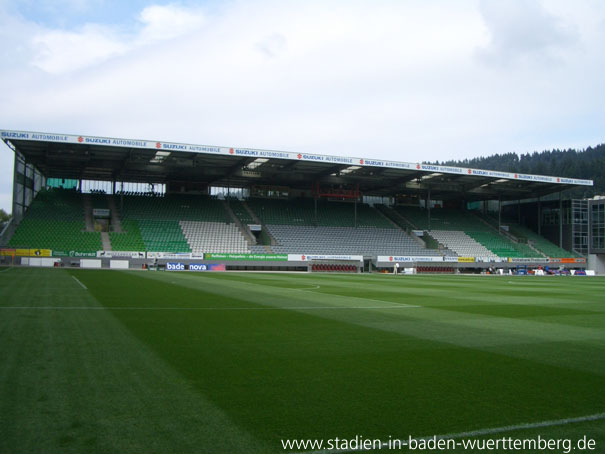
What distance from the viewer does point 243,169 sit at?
54781 millimetres

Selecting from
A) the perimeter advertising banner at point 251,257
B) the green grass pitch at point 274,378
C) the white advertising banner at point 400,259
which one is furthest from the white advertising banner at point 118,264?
the green grass pitch at point 274,378

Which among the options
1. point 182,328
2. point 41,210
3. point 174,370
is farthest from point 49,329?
point 41,210

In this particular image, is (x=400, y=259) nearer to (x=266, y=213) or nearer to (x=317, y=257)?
(x=317, y=257)

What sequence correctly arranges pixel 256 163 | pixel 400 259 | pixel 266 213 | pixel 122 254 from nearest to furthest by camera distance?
pixel 122 254 < pixel 256 163 < pixel 400 259 < pixel 266 213

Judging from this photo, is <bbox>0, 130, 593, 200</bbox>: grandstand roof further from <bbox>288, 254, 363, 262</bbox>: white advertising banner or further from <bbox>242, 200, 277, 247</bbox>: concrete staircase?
<bbox>288, 254, 363, 262</bbox>: white advertising banner

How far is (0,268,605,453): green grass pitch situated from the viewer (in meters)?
4.36

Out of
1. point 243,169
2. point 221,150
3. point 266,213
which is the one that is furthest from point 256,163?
point 266,213

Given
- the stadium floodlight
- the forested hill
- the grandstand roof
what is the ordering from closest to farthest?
the grandstand roof → the stadium floodlight → the forested hill

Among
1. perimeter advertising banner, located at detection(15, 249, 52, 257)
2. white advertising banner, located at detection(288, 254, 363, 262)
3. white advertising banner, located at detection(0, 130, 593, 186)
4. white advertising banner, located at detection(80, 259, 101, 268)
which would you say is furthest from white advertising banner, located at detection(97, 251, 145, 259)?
white advertising banner, located at detection(288, 254, 363, 262)

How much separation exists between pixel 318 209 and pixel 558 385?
196 feet

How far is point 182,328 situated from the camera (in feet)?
33.6

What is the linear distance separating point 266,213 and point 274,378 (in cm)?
5608

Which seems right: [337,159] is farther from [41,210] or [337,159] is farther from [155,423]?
[155,423]

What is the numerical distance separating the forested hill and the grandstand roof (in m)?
30.5
